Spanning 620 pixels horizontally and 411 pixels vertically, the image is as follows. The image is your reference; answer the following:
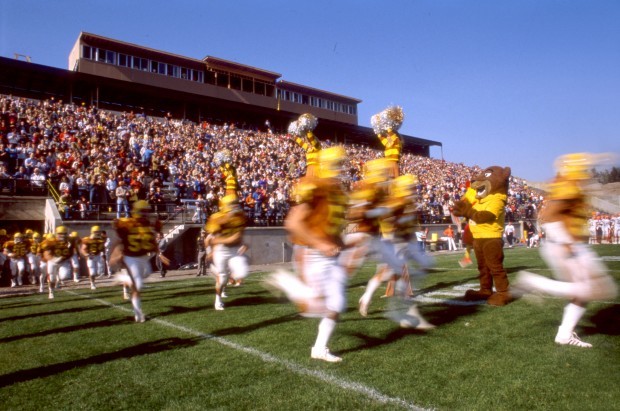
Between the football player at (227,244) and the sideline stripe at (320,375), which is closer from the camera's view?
the sideline stripe at (320,375)

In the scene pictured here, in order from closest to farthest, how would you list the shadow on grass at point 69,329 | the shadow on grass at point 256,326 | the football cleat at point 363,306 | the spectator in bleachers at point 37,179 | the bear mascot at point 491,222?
1. the shadow on grass at point 256,326
2. the football cleat at point 363,306
3. the shadow on grass at point 69,329
4. the bear mascot at point 491,222
5. the spectator in bleachers at point 37,179

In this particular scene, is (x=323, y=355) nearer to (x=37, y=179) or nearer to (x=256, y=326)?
(x=256, y=326)

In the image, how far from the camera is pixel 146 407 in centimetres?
376

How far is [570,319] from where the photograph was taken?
16.0 ft

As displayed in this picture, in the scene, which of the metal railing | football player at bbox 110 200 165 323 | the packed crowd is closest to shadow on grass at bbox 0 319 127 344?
football player at bbox 110 200 165 323

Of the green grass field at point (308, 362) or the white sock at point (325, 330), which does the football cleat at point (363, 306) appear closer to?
the green grass field at point (308, 362)

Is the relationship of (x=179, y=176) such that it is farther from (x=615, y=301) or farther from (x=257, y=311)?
(x=615, y=301)

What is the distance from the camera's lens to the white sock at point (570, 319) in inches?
190

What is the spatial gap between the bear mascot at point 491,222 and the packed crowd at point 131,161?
33.0ft

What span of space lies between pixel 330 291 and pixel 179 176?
19348 millimetres

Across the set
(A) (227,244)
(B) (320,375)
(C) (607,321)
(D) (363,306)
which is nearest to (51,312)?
(A) (227,244)

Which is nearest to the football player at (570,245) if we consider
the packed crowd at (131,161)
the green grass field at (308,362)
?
the green grass field at (308,362)

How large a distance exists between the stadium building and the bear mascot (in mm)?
28663

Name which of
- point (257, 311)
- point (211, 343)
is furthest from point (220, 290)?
point (211, 343)
